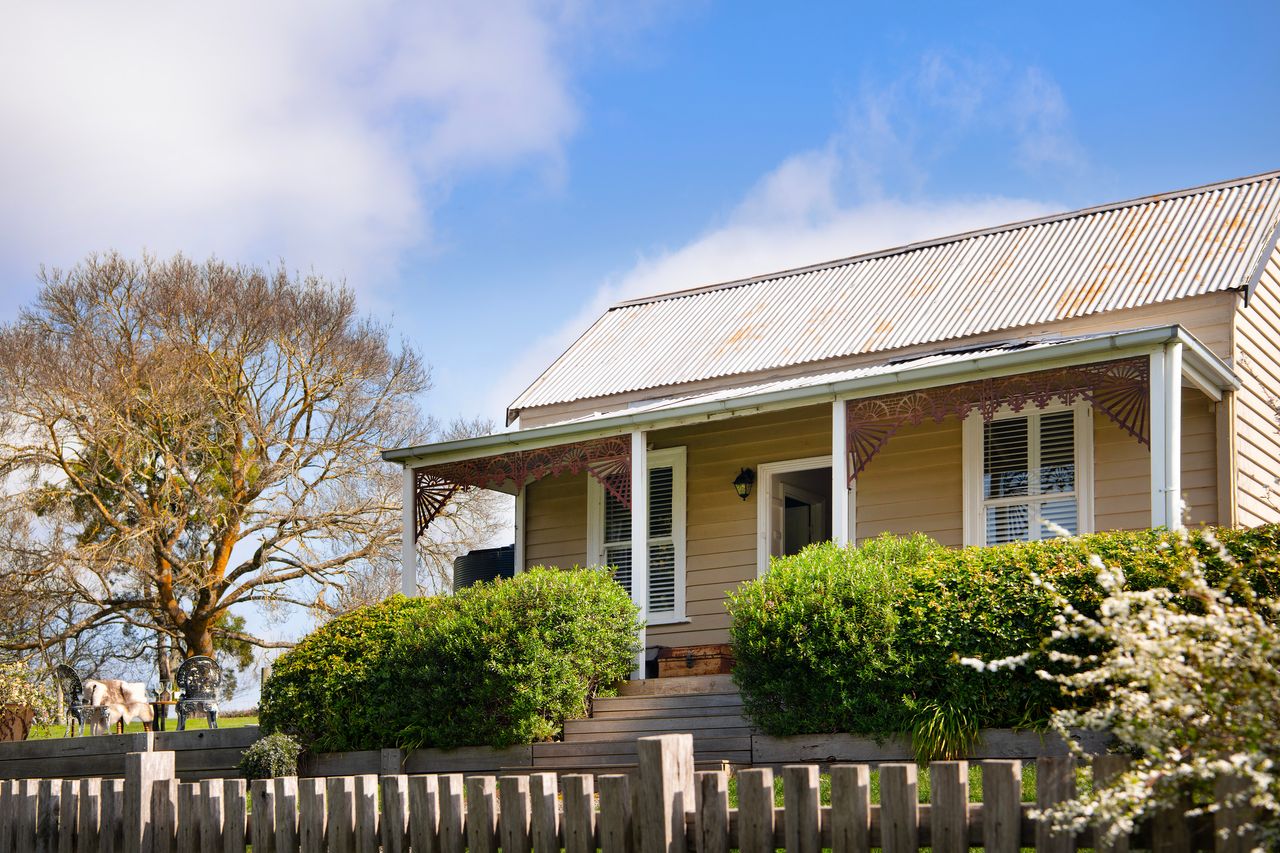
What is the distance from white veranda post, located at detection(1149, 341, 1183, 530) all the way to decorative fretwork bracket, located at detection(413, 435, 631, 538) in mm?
4880

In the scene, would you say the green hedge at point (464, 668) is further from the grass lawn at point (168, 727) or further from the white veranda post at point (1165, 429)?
the grass lawn at point (168, 727)

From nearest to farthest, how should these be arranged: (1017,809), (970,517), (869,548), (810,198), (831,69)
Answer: (1017,809) → (869,548) → (970,517) → (831,69) → (810,198)

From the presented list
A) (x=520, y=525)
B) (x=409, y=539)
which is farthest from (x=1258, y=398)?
(x=409, y=539)

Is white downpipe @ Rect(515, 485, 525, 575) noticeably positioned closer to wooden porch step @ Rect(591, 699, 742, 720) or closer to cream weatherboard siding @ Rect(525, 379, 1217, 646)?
cream weatherboard siding @ Rect(525, 379, 1217, 646)

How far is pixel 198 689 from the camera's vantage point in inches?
617

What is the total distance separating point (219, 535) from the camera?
82.4ft

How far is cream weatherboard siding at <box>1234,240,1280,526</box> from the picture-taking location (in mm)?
12758

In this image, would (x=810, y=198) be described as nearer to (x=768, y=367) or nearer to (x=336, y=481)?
(x=336, y=481)

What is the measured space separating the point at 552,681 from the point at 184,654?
1586cm

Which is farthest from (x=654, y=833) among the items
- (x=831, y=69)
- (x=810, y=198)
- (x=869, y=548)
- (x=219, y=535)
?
(x=810, y=198)

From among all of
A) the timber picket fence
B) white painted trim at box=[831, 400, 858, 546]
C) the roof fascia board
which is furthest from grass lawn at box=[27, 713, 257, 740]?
the roof fascia board

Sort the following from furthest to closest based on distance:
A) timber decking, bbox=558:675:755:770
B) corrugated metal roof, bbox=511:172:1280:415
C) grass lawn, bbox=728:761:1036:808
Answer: corrugated metal roof, bbox=511:172:1280:415 → timber decking, bbox=558:675:755:770 → grass lawn, bbox=728:761:1036:808

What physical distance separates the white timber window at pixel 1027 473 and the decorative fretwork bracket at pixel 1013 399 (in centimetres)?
87

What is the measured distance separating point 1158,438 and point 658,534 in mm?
6259
